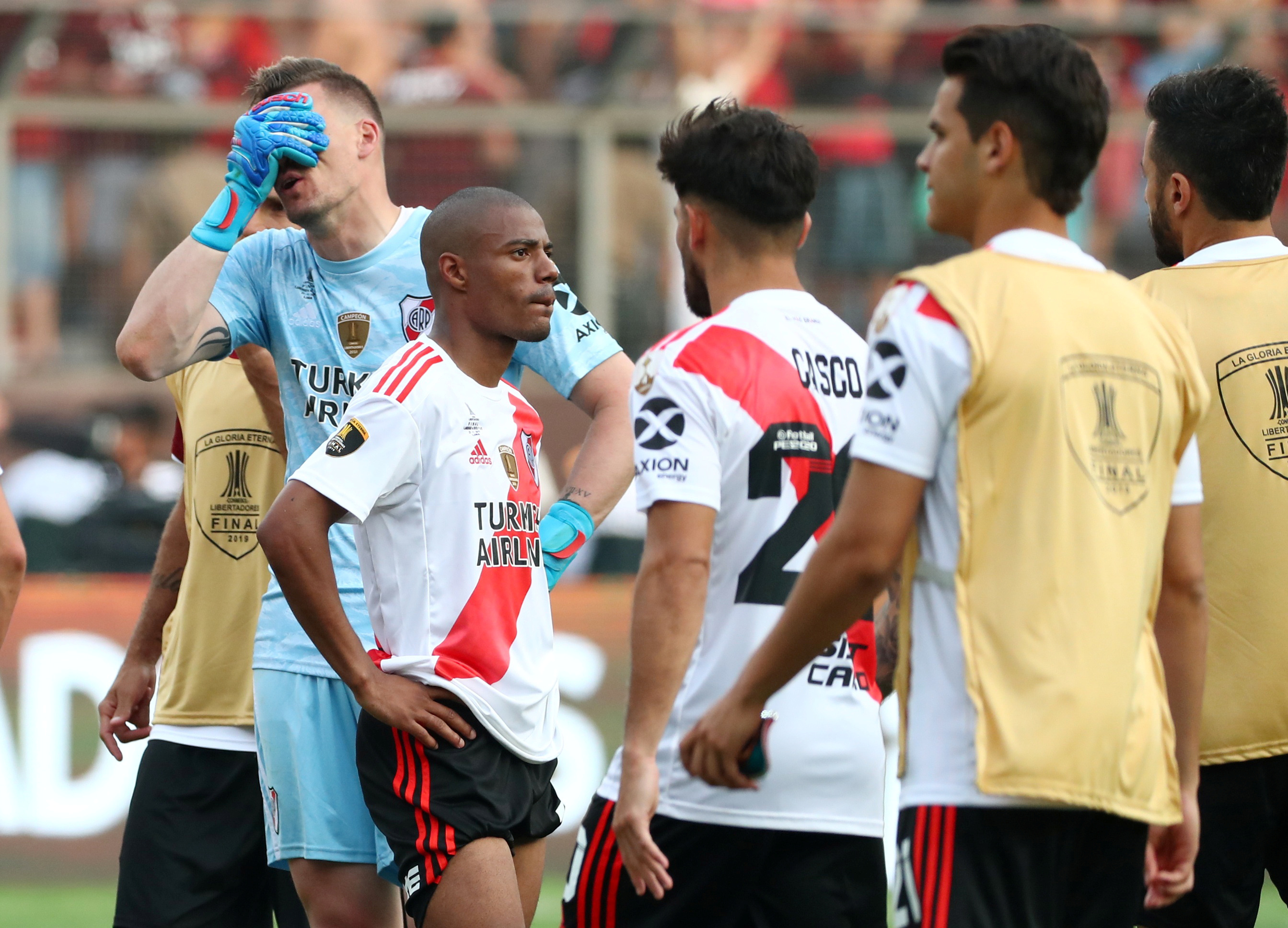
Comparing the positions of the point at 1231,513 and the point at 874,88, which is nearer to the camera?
the point at 1231,513

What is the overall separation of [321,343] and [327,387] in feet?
0.39

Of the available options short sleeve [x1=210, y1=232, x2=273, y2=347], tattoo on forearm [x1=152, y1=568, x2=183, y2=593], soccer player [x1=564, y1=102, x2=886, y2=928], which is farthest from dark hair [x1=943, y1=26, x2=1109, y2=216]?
tattoo on forearm [x1=152, y1=568, x2=183, y2=593]

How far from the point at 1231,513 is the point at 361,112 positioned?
237 cm

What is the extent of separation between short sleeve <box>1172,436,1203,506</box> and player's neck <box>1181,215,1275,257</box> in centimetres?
103

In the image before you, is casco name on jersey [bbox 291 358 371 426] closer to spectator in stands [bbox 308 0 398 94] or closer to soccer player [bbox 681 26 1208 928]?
soccer player [bbox 681 26 1208 928]

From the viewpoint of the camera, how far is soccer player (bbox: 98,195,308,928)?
15.0 feet

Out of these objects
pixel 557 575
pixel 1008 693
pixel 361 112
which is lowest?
pixel 1008 693

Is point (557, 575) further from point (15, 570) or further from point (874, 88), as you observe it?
point (874, 88)

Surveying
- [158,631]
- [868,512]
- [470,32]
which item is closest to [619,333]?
[470,32]

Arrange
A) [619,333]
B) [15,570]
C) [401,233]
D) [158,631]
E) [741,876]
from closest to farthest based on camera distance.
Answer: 1. [741,876]
2. [15,570]
3. [401,233]
4. [158,631]
5. [619,333]

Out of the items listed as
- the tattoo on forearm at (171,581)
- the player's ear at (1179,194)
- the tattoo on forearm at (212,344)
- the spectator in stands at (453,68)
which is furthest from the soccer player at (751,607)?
the spectator in stands at (453,68)

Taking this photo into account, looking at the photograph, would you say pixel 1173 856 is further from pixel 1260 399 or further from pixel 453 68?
pixel 453 68

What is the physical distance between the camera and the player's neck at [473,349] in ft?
12.2

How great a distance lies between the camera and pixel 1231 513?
143 inches
